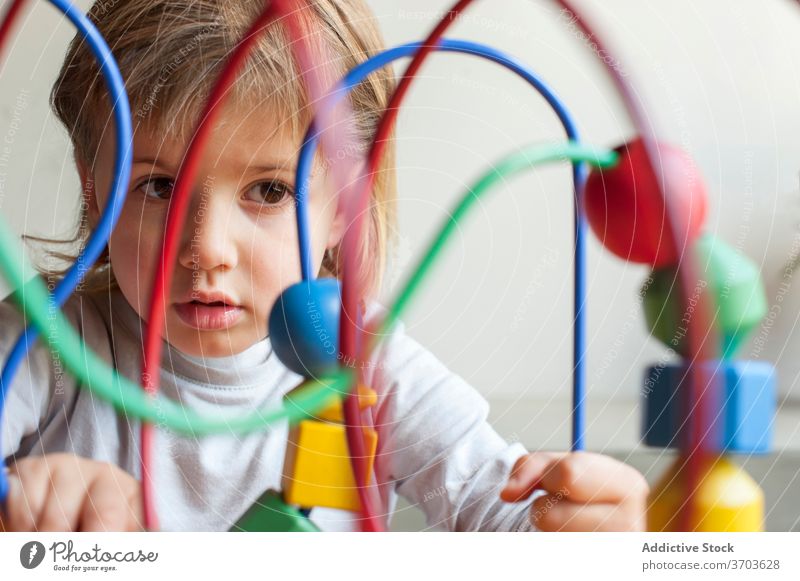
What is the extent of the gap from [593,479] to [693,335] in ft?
0.24

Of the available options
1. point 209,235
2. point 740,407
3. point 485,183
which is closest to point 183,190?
point 209,235

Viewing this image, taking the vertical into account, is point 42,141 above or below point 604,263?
above

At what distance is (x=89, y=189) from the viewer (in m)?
0.44

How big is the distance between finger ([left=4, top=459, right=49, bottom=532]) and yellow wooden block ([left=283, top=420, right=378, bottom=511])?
0.37 feet

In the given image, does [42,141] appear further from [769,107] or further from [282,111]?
[769,107]

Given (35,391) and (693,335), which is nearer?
(693,335)

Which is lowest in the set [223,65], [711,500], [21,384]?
[711,500]

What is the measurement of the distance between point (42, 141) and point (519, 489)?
29cm

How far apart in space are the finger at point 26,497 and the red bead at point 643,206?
0.89 feet

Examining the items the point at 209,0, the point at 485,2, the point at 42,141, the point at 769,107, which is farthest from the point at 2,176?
the point at 769,107

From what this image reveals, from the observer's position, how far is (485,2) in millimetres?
417

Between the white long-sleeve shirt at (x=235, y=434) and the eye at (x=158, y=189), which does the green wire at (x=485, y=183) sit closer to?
the white long-sleeve shirt at (x=235, y=434)

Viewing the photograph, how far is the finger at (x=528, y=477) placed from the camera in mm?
371

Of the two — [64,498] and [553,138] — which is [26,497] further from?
[553,138]
